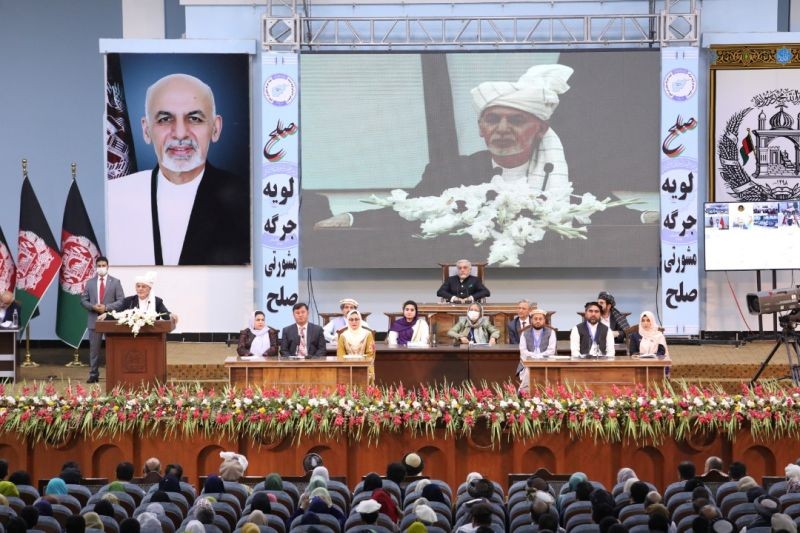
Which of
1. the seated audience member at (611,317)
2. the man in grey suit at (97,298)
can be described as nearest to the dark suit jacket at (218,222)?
the man in grey suit at (97,298)

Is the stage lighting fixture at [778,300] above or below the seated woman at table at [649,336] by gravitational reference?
above

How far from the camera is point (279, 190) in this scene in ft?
54.2

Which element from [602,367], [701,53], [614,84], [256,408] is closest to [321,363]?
[256,408]

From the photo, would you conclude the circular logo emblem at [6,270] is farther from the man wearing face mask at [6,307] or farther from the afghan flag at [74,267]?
the man wearing face mask at [6,307]

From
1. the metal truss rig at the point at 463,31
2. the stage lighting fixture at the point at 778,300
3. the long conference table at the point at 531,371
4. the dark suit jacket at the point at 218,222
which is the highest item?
the metal truss rig at the point at 463,31

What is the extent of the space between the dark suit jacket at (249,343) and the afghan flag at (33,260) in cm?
414

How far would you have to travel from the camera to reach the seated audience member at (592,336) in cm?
1240

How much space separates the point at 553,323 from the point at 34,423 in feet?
28.2

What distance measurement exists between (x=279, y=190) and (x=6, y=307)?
3966 millimetres

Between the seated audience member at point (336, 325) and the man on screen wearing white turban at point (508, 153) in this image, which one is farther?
the man on screen wearing white turban at point (508, 153)

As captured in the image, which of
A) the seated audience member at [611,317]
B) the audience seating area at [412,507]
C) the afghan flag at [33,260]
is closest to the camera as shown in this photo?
the audience seating area at [412,507]

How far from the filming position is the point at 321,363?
460 inches

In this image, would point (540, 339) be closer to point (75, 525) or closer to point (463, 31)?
point (463, 31)

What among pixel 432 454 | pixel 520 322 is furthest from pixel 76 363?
pixel 432 454
